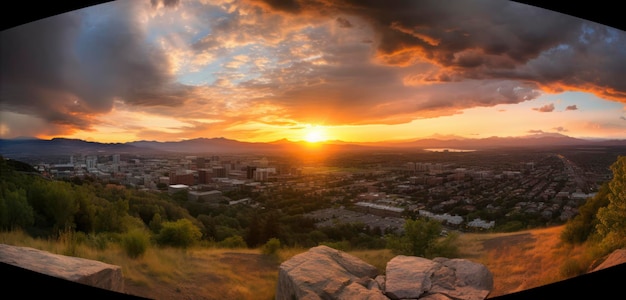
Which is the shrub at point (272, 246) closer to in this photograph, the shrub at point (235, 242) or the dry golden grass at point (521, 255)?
Result: the shrub at point (235, 242)

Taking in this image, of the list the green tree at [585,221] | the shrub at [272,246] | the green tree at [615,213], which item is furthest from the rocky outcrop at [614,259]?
the shrub at [272,246]

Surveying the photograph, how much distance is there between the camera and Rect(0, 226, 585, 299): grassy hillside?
141 inches

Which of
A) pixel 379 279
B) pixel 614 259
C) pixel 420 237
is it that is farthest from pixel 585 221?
pixel 379 279

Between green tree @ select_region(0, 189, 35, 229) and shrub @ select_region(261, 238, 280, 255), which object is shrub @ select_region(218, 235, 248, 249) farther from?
green tree @ select_region(0, 189, 35, 229)

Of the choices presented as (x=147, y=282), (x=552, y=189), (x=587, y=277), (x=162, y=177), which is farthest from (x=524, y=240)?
(x=162, y=177)

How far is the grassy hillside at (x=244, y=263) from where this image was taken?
141 inches

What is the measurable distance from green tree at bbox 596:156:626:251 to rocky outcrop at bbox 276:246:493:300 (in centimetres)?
170

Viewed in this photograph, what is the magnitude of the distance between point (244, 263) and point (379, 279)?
1850 mm

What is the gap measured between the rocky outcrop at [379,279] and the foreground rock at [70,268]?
5.21ft

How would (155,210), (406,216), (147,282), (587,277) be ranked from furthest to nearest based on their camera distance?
1. (155,210)
2. (406,216)
3. (147,282)
4. (587,277)

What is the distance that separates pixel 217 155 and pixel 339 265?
2.27 m

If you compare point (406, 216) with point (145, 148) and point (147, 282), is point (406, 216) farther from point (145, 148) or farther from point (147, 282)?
point (145, 148)

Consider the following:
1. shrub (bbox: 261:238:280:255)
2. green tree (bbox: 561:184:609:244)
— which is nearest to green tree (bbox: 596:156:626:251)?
green tree (bbox: 561:184:609:244)

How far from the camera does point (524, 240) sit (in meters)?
3.99
